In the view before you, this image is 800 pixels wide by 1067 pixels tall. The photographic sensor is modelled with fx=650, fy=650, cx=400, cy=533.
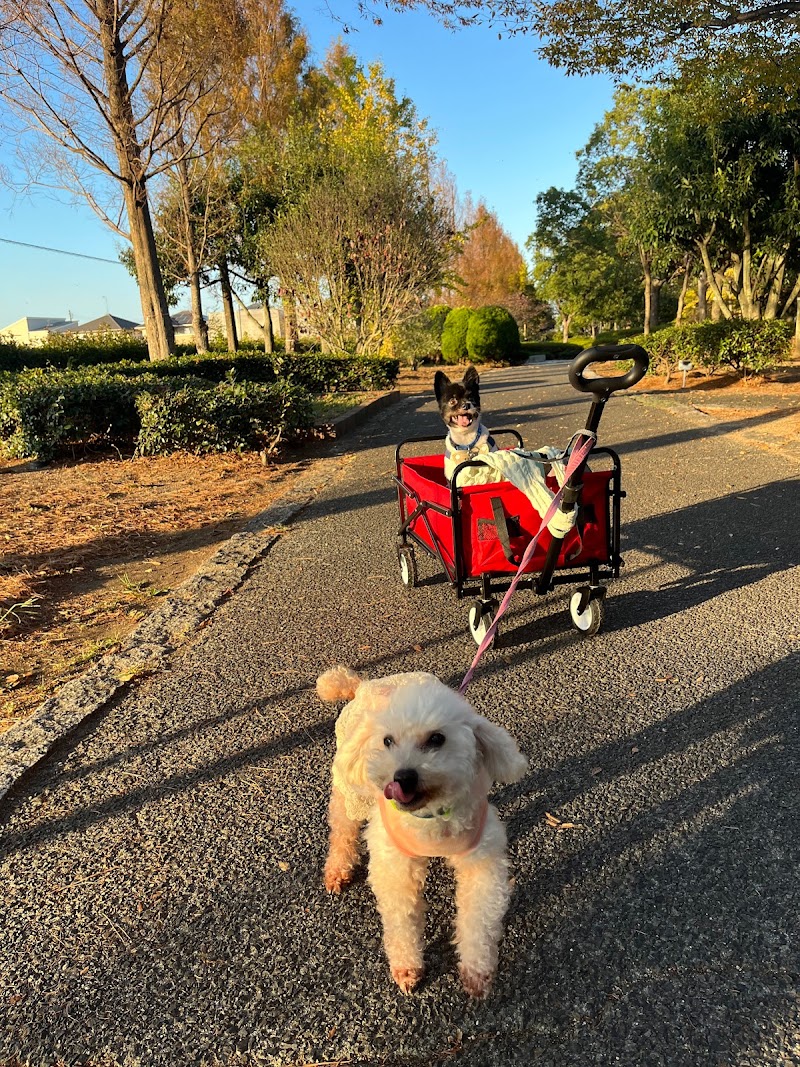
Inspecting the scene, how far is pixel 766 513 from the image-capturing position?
5562 millimetres

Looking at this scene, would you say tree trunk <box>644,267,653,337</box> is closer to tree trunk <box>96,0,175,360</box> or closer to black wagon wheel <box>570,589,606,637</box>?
tree trunk <box>96,0,175,360</box>

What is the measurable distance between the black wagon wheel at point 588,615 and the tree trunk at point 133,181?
1194cm

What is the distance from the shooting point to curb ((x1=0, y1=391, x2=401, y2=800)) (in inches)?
110

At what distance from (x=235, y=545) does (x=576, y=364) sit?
378 centimetres

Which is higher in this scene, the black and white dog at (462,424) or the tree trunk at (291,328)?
the tree trunk at (291,328)

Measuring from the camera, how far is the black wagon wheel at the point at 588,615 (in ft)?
11.7

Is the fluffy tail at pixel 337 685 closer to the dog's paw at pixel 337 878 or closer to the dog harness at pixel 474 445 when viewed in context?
the dog's paw at pixel 337 878

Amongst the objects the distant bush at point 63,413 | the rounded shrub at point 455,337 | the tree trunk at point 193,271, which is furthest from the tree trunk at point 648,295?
the distant bush at point 63,413

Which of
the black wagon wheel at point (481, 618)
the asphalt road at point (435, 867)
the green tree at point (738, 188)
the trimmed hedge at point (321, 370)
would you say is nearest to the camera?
the asphalt road at point (435, 867)

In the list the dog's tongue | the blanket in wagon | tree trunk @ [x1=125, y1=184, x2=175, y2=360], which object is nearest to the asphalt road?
the dog's tongue

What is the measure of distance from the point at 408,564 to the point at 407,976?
290cm

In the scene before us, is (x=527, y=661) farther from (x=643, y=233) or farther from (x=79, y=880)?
(x=643, y=233)

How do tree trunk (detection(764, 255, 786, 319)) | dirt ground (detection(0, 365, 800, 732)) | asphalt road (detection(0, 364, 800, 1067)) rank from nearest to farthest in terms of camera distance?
Result: 1. asphalt road (detection(0, 364, 800, 1067))
2. dirt ground (detection(0, 365, 800, 732))
3. tree trunk (detection(764, 255, 786, 319))

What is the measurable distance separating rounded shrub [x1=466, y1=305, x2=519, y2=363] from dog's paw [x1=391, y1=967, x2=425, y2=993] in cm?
3005
